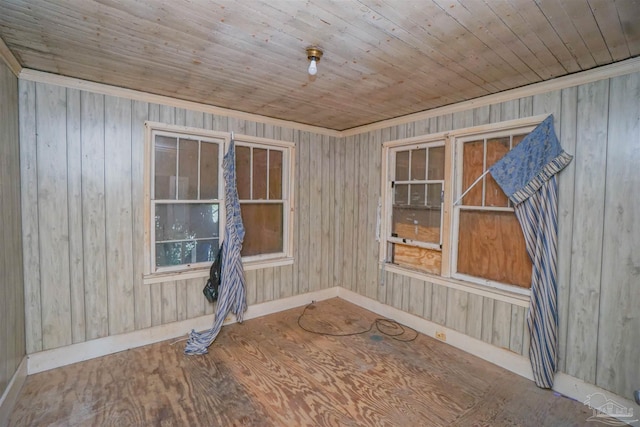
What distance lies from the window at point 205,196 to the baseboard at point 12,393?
112cm

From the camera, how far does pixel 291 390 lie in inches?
93.0

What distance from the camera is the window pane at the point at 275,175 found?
3900 millimetres

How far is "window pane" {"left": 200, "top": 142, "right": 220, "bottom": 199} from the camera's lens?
3332 mm

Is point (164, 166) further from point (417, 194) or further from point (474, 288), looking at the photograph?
point (474, 288)

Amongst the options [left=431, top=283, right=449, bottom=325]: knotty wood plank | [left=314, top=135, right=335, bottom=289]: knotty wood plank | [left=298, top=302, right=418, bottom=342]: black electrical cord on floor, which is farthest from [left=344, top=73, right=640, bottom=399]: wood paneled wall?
[left=314, top=135, right=335, bottom=289]: knotty wood plank

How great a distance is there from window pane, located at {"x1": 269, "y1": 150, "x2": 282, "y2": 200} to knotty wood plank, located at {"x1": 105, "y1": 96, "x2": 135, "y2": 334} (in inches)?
62.2

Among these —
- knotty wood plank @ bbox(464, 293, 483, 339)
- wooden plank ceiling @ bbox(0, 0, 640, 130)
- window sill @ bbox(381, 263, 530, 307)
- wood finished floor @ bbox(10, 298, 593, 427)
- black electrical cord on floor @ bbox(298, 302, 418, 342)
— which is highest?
wooden plank ceiling @ bbox(0, 0, 640, 130)

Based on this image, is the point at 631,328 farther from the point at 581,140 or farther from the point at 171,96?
the point at 171,96

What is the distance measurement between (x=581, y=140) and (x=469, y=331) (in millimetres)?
1957

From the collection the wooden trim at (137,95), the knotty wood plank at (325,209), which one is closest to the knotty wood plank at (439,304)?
the knotty wood plank at (325,209)

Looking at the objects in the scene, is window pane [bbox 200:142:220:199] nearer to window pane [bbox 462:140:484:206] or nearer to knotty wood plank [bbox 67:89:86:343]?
knotty wood plank [bbox 67:89:86:343]

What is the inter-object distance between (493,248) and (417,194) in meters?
1.02

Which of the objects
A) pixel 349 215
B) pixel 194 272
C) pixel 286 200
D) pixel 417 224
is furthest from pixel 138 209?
pixel 417 224

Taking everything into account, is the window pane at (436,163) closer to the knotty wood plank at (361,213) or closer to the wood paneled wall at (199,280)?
the wood paneled wall at (199,280)
